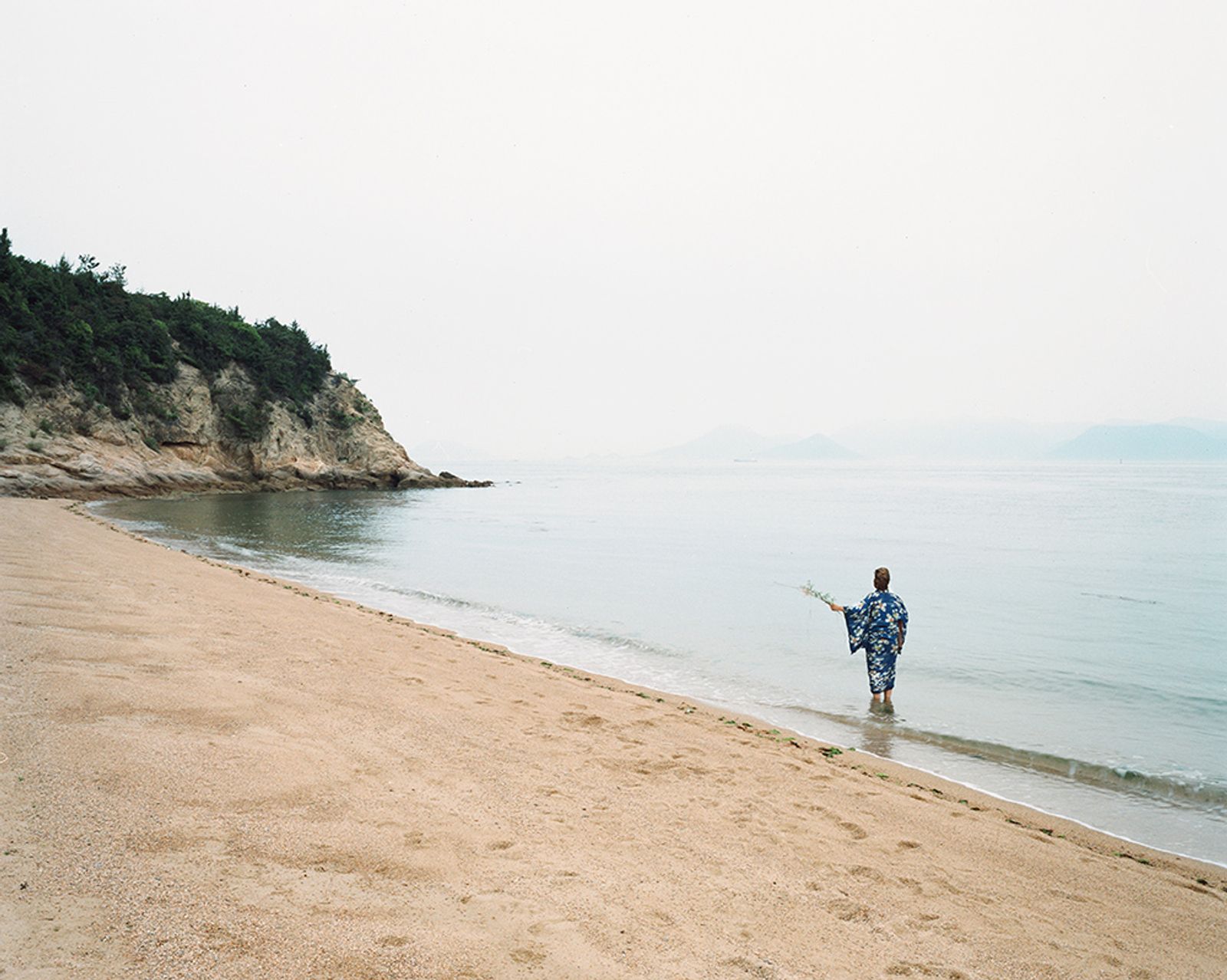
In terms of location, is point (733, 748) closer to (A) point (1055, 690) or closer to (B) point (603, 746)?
(B) point (603, 746)

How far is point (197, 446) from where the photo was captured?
178ft

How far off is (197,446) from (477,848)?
58.9m

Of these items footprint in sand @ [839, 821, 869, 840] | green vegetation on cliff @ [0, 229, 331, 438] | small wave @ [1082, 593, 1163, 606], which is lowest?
footprint in sand @ [839, 821, 869, 840]

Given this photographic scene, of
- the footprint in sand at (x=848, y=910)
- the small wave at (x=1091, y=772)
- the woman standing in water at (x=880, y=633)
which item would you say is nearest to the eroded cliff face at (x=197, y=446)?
the woman standing in water at (x=880, y=633)

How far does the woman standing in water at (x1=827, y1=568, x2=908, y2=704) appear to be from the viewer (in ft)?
33.9

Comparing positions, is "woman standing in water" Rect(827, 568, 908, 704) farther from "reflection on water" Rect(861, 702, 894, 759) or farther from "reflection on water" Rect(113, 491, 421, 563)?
"reflection on water" Rect(113, 491, 421, 563)

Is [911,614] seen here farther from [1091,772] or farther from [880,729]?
[1091,772]

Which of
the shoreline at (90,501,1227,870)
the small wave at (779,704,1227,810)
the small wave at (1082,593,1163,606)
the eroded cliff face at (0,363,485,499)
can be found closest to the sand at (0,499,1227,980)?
the shoreline at (90,501,1227,870)

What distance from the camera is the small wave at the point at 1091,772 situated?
7.44 meters

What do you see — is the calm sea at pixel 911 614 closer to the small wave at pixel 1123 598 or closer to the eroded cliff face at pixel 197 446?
the small wave at pixel 1123 598

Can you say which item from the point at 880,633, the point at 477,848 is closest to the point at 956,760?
the point at 880,633

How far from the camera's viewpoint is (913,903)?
14.0ft

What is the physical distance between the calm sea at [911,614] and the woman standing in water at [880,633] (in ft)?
1.49

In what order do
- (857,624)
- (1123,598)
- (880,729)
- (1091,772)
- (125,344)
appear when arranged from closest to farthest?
(1091,772) < (880,729) < (857,624) < (1123,598) < (125,344)
